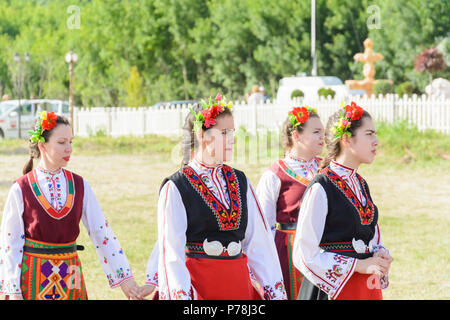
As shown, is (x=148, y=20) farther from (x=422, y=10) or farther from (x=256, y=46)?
(x=422, y=10)

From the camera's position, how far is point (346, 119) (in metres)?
4.12

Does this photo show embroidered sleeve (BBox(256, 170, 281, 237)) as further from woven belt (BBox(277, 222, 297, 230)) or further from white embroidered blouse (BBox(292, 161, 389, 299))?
white embroidered blouse (BBox(292, 161, 389, 299))

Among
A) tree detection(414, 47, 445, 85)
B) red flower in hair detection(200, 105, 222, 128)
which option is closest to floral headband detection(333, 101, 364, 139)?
red flower in hair detection(200, 105, 222, 128)

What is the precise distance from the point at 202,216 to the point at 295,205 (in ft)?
6.19

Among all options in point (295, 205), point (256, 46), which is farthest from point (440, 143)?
point (256, 46)

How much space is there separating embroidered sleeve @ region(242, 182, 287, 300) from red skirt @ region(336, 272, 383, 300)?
34 centimetres

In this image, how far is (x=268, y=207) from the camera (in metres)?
5.53

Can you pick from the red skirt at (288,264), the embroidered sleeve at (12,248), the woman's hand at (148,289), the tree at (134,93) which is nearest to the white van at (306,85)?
the tree at (134,93)

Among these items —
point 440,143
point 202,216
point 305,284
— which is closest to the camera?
point 202,216

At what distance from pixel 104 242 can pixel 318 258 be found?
4.61 feet

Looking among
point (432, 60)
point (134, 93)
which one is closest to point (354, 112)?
point (432, 60)

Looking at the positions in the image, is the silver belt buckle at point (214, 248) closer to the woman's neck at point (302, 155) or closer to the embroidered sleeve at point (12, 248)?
the embroidered sleeve at point (12, 248)

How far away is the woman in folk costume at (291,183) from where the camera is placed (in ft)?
18.1

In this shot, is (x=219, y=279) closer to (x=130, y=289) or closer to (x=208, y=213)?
(x=208, y=213)
